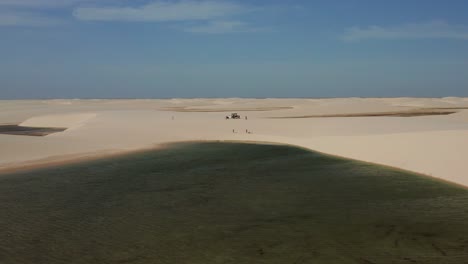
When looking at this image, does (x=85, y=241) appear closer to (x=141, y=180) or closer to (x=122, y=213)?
(x=122, y=213)

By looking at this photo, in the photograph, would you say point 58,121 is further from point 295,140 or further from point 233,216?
point 233,216

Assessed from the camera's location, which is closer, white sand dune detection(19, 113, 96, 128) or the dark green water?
the dark green water

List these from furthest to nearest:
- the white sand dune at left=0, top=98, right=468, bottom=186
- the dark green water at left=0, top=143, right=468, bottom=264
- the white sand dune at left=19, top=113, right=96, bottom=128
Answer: the white sand dune at left=19, top=113, right=96, bottom=128, the white sand dune at left=0, top=98, right=468, bottom=186, the dark green water at left=0, top=143, right=468, bottom=264

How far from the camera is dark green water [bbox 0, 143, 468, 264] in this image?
908 cm

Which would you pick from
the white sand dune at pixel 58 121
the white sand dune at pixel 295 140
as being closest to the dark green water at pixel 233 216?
the white sand dune at pixel 295 140

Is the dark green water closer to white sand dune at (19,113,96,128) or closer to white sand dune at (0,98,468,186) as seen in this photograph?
white sand dune at (0,98,468,186)

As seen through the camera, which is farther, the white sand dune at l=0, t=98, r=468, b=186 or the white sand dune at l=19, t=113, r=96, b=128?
the white sand dune at l=19, t=113, r=96, b=128

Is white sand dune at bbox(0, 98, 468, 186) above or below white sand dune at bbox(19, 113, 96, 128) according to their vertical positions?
below

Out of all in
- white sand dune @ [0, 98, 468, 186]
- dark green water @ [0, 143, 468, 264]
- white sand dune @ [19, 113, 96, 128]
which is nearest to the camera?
dark green water @ [0, 143, 468, 264]

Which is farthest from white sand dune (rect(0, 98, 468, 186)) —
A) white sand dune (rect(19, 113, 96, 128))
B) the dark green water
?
white sand dune (rect(19, 113, 96, 128))

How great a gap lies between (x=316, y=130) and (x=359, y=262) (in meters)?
24.8

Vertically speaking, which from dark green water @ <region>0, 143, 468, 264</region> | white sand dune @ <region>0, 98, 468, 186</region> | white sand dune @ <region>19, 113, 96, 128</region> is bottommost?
dark green water @ <region>0, 143, 468, 264</region>

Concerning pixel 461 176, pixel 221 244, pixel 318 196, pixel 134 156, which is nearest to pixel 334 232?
pixel 221 244

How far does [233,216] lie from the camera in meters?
11.7
